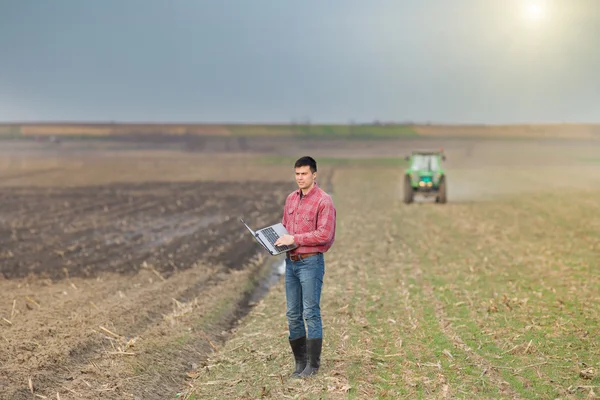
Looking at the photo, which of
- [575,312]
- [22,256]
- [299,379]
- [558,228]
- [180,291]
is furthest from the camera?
[558,228]

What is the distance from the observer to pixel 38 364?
8414 mm

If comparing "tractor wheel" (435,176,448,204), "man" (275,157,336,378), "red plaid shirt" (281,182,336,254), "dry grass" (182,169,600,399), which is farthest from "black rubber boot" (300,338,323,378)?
"tractor wheel" (435,176,448,204)

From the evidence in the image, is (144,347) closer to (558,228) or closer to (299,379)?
(299,379)

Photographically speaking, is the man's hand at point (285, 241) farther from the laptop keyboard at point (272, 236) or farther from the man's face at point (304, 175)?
the man's face at point (304, 175)

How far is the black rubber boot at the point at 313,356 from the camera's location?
7.39 metres

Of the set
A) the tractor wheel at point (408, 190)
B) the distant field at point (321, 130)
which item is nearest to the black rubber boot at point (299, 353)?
the tractor wheel at point (408, 190)

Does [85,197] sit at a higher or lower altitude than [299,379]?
higher

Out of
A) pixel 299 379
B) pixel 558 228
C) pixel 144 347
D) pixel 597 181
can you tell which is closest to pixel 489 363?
pixel 299 379

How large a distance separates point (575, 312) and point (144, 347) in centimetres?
645

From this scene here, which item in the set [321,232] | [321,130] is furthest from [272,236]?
[321,130]

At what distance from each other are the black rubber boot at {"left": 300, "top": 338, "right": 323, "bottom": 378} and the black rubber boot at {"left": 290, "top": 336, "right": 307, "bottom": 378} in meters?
0.09

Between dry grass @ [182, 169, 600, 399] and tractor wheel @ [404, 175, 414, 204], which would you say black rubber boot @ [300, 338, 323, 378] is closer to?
dry grass @ [182, 169, 600, 399]

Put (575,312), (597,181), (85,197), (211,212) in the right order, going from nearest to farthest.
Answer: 1. (575,312)
2. (211,212)
3. (85,197)
4. (597,181)

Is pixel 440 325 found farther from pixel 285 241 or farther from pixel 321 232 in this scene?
pixel 285 241
